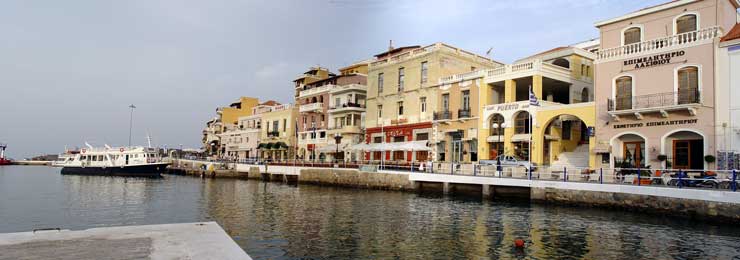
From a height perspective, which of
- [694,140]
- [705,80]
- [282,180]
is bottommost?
[282,180]

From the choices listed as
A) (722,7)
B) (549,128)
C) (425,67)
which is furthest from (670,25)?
(425,67)

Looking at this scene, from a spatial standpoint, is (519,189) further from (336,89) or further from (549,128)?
(336,89)

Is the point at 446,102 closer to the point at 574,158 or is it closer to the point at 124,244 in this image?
the point at 574,158

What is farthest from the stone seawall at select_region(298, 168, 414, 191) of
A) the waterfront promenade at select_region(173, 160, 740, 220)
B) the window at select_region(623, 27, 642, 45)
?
the window at select_region(623, 27, 642, 45)

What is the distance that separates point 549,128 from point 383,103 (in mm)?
18744

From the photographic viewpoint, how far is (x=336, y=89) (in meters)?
56.8

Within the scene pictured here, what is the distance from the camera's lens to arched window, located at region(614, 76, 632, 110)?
27.7 meters

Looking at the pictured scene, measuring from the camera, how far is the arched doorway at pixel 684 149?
2512cm

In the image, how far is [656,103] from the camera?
26391mm

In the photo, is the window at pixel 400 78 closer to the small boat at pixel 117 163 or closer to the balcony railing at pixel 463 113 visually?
the balcony railing at pixel 463 113

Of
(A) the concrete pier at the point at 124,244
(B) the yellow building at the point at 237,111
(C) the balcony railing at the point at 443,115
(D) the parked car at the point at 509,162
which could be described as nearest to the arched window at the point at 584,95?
(D) the parked car at the point at 509,162

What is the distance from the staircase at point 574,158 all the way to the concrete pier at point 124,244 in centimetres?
2870

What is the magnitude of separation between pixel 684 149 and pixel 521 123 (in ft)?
38.0

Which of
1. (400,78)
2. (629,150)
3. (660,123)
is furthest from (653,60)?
(400,78)
